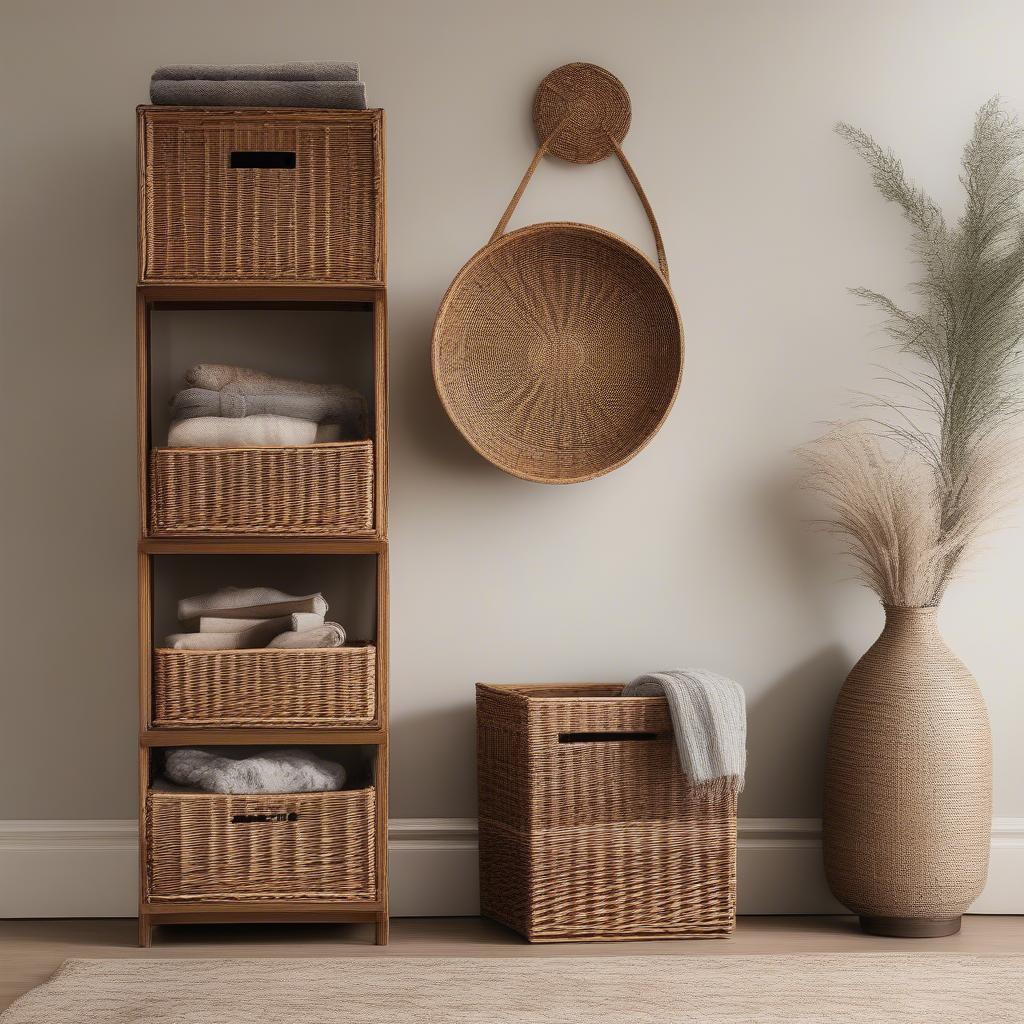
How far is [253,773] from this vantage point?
236 centimetres

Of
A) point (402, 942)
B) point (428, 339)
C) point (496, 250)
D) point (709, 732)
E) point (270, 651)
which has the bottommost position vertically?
point (402, 942)

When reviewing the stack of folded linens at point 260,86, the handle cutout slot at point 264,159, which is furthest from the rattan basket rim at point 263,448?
the stack of folded linens at point 260,86

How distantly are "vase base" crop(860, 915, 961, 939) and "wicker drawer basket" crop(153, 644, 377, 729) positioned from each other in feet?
3.91

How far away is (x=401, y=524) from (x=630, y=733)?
0.70 metres

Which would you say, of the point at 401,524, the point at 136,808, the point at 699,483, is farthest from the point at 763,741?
the point at 136,808

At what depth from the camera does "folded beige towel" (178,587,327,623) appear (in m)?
2.44

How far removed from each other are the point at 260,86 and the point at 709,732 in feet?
5.14

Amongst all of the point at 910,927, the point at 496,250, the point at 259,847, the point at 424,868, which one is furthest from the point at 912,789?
the point at 496,250

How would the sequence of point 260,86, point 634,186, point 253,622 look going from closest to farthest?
point 260,86 < point 253,622 < point 634,186

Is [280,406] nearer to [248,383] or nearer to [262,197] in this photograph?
[248,383]

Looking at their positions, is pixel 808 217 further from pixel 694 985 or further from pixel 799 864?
pixel 694 985

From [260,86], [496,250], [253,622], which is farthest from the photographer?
[496,250]

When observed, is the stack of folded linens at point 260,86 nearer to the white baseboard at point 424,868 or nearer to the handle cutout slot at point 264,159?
the handle cutout slot at point 264,159

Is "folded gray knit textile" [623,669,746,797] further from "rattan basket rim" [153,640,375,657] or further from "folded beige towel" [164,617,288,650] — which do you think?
"folded beige towel" [164,617,288,650]
